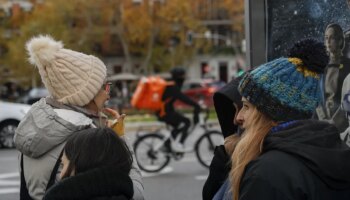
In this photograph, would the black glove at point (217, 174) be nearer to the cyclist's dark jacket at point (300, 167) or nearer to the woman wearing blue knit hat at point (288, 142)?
the woman wearing blue knit hat at point (288, 142)

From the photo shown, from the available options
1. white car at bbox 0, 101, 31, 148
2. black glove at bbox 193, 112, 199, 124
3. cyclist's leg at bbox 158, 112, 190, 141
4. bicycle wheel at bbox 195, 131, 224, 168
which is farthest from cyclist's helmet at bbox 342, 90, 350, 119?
white car at bbox 0, 101, 31, 148

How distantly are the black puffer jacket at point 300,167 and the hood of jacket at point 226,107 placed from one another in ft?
2.72

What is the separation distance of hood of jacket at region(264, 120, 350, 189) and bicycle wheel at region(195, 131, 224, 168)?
26.2 feet

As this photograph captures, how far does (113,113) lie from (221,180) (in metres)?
0.81

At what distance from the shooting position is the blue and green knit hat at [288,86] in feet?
5.71

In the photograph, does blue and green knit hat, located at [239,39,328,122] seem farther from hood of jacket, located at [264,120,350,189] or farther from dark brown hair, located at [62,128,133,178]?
dark brown hair, located at [62,128,133,178]

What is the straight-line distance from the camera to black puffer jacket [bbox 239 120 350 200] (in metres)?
1.54

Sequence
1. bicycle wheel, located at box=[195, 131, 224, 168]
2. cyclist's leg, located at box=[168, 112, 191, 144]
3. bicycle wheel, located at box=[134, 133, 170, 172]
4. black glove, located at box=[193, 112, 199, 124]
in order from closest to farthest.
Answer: bicycle wheel, located at box=[134, 133, 170, 172], cyclist's leg, located at box=[168, 112, 191, 144], bicycle wheel, located at box=[195, 131, 224, 168], black glove, located at box=[193, 112, 199, 124]

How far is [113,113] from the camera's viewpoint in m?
2.77

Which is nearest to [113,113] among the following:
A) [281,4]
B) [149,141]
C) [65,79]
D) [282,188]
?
[65,79]

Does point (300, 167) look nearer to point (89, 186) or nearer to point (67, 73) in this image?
point (89, 186)

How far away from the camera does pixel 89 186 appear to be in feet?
6.51

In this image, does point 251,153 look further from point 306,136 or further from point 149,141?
point 149,141

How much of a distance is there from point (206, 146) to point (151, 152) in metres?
0.99
